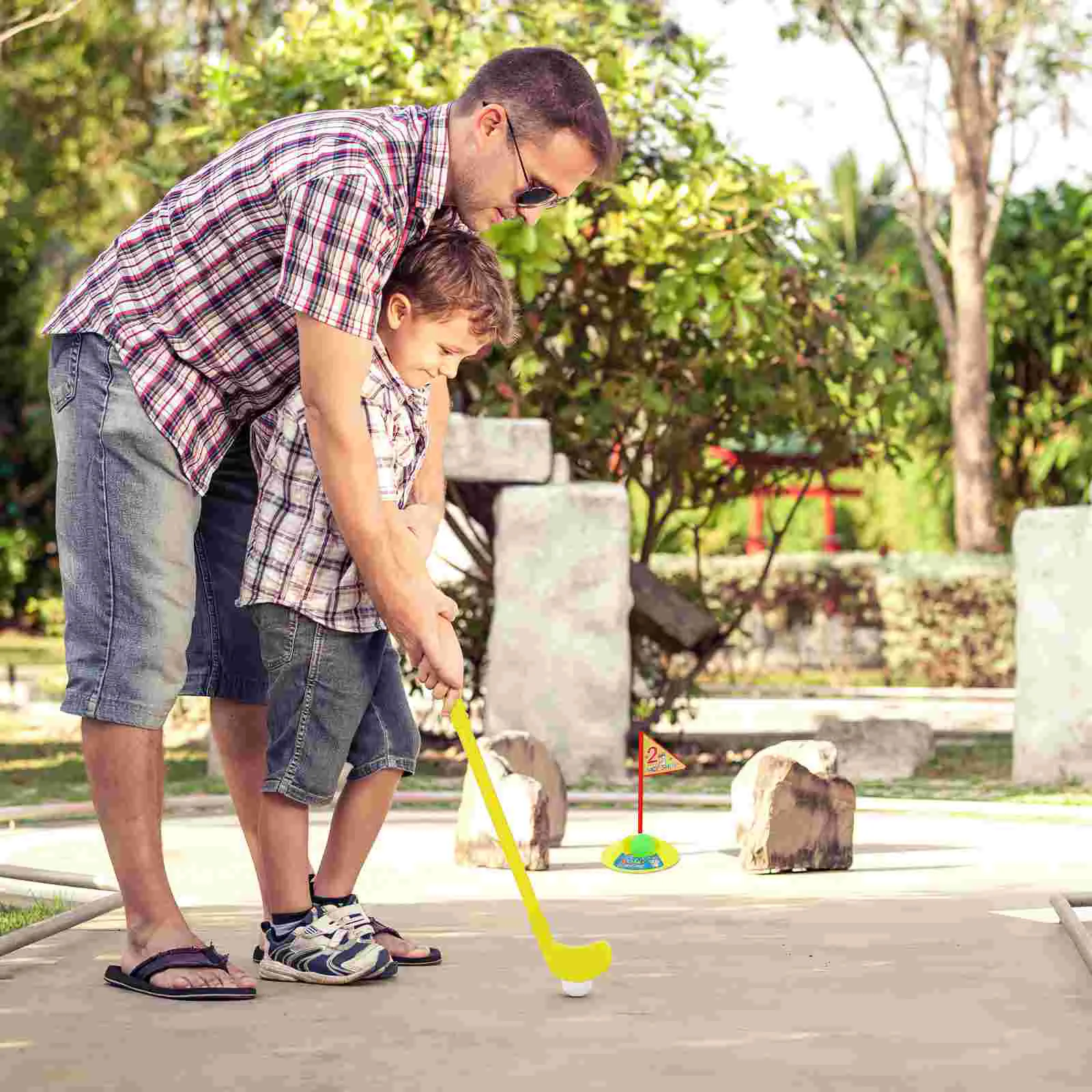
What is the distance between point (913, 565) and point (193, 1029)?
13334 millimetres

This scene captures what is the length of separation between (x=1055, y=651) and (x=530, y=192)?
5021mm

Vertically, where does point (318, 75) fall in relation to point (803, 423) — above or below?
above

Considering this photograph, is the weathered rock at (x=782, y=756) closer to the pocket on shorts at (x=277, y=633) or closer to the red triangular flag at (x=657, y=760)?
the red triangular flag at (x=657, y=760)

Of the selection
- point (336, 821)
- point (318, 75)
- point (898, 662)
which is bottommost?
point (898, 662)

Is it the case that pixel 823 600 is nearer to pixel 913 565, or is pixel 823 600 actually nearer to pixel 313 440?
pixel 913 565

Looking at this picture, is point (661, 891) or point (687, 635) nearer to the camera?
point (661, 891)

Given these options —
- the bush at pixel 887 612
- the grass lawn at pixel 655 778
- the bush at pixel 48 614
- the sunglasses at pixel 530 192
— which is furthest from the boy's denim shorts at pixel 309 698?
the bush at pixel 887 612

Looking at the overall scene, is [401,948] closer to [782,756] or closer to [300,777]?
[300,777]

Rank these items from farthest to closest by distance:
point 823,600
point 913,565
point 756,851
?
point 823,600 < point 913,565 < point 756,851

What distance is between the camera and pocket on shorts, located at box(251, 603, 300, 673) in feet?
11.6

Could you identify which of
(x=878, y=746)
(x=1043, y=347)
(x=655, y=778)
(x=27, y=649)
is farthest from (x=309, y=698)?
(x=27, y=649)

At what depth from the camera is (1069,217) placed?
16891 mm

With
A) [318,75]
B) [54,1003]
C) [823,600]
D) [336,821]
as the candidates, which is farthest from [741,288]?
[823,600]

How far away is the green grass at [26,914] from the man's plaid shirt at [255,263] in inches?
48.5
